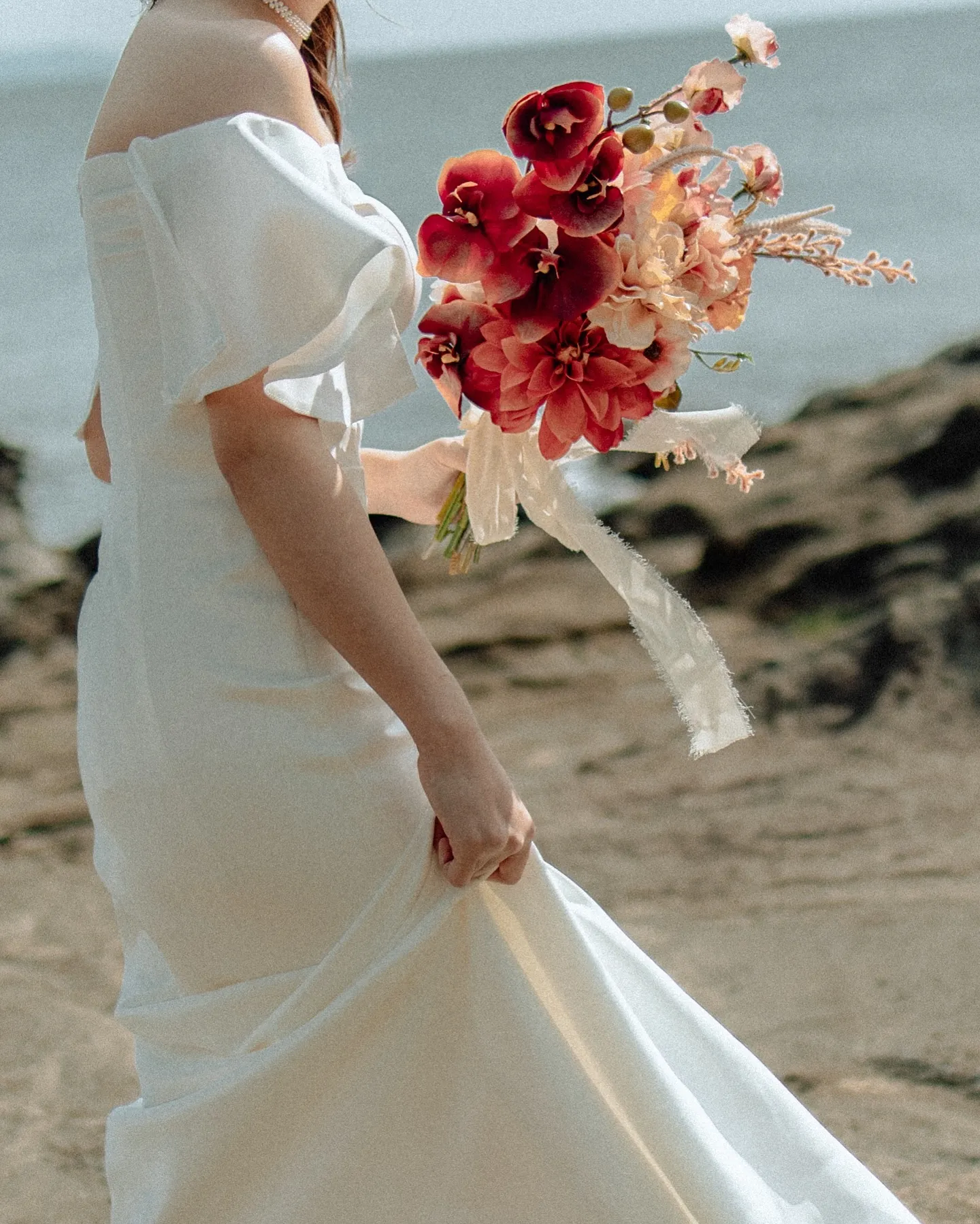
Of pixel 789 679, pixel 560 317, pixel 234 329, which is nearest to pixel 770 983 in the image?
pixel 789 679

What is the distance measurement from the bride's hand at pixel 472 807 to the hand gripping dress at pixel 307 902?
0.18 ft

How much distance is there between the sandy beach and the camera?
281cm

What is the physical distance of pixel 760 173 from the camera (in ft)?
5.45

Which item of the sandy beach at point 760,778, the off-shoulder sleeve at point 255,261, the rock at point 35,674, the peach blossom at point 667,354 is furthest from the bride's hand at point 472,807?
the rock at point 35,674

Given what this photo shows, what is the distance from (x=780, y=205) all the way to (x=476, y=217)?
15.1 metres

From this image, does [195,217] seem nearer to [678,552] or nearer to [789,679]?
[789,679]

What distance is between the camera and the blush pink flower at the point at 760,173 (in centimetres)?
166

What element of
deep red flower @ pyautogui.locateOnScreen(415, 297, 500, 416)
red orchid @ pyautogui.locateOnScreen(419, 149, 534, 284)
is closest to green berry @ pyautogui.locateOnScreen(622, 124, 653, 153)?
red orchid @ pyautogui.locateOnScreen(419, 149, 534, 284)

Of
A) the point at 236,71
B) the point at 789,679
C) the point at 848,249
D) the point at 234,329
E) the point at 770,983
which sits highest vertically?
the point at 236,71

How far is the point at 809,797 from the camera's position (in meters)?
4.05

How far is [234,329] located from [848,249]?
16678 millimetres

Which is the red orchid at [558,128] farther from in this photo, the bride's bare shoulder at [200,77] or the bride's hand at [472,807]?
the bride's hand at [472,807]

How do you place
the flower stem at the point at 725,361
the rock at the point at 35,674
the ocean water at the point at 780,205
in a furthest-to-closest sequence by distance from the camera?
the ocean water at the point at 780,205 < the rock at the point at 35,674 < the flower stem at the point at 725,361

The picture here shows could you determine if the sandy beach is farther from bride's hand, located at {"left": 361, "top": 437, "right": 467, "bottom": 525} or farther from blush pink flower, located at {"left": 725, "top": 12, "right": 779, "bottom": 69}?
blush pink flower, located at {"left": 725, "top": 12, "right": 779, "bottom": 69}
